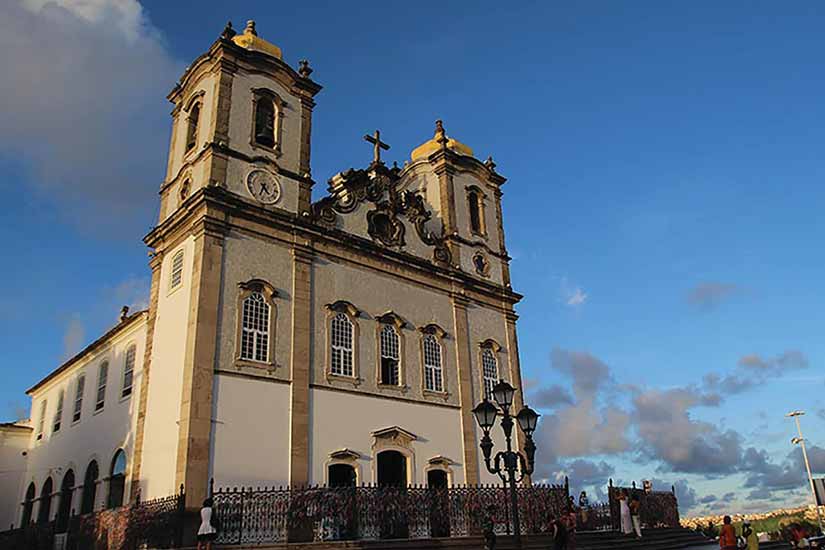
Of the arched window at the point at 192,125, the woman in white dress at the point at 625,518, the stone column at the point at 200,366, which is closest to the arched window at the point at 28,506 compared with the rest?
the stone column at the point at 200,366

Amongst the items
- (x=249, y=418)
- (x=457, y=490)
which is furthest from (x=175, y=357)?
(x=457, y=490)

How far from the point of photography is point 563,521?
1619 cm

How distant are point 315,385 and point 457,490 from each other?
207 inches

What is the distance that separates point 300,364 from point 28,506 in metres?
18.1

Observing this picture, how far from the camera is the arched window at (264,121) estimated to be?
23703 millimetres

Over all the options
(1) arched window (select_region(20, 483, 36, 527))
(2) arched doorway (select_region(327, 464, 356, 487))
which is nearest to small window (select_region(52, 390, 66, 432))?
(1) arched window (select_region(20, 483, 36, 527))

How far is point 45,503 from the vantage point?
28625 mm

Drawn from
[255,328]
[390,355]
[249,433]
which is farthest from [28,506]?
[390,355]

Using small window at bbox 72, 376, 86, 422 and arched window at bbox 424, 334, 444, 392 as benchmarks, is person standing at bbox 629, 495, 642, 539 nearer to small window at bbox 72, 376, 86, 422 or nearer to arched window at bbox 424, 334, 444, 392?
arched window at bbox 424, 334, 444, 392

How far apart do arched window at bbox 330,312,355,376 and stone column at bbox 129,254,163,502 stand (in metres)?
5.52

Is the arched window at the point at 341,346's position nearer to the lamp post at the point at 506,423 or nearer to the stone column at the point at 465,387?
the stone column at the point at 465,387

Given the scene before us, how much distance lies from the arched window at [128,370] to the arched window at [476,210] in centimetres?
1476

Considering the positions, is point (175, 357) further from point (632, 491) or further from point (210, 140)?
point (632, 491)

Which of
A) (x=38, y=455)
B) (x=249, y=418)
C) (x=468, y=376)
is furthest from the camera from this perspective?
(x=38, y=455)
